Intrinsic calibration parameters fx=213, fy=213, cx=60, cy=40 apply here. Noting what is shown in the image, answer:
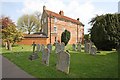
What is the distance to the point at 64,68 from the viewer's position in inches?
480

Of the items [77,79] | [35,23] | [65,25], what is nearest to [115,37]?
[77,79]

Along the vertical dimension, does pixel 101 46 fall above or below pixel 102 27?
below

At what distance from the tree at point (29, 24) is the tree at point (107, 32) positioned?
166ft

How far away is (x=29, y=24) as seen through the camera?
81062 mm

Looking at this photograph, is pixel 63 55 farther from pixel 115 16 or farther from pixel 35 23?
pixel 35 23

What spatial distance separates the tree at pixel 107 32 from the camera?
31.0m

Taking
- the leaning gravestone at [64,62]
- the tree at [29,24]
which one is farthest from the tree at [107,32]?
the tree at [29,24]

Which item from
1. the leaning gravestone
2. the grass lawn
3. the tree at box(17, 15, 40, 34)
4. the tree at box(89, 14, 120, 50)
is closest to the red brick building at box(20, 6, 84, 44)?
the tree at box(17, 15, 40, 34)

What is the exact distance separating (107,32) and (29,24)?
53386 millimetres

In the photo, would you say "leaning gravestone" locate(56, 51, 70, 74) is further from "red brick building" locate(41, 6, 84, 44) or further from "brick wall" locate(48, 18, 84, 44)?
"brick wall" locate(48, 18, 84, 44)

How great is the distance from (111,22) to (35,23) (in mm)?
52886

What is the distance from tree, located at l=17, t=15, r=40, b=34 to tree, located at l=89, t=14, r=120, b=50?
50575mm

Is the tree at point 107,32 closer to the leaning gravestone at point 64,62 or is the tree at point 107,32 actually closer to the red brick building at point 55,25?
the leaning gravestone at point 64,62

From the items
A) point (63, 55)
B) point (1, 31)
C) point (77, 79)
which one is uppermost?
point (1, 31)
